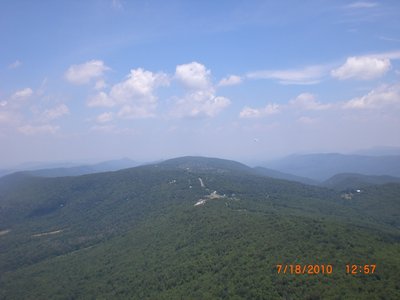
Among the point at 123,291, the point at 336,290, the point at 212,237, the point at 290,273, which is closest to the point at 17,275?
the point at 123,291

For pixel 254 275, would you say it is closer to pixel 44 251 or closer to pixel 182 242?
pixel 182 242
